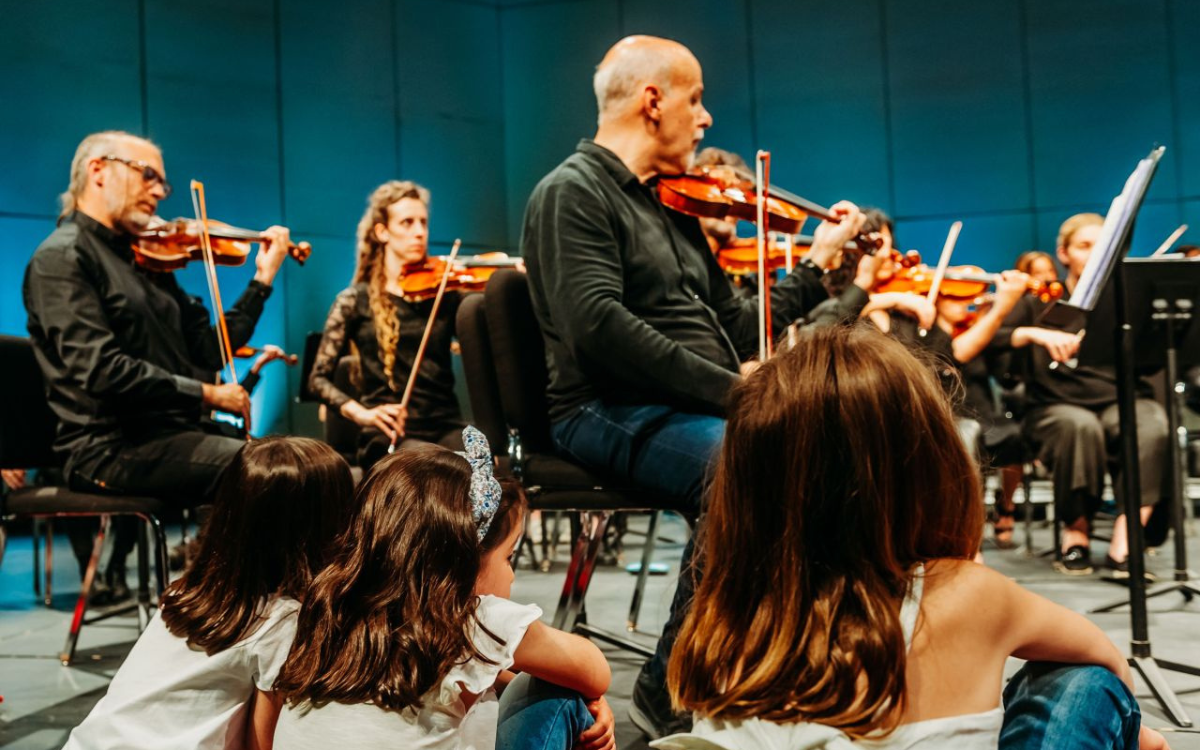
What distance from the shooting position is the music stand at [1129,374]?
1.99 meters

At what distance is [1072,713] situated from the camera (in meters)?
1.06

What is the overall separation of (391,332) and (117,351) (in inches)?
50.3

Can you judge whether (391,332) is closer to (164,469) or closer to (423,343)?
(423,343)

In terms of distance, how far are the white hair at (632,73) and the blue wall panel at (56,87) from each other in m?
4.39

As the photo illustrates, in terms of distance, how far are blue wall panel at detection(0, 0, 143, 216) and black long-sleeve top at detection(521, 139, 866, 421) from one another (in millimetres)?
4465

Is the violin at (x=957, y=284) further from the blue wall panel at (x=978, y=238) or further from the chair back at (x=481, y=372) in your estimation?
the chair back at (x=481, y=372)

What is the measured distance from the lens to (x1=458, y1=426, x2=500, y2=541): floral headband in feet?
4.54

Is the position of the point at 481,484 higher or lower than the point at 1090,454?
higher

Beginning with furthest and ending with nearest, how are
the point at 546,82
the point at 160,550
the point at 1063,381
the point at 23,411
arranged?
the point at 546,82 < the point at 1063,381 < the point at 23,411 < the point at 160,550

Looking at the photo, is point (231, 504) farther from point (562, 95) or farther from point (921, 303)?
point (562, 95)

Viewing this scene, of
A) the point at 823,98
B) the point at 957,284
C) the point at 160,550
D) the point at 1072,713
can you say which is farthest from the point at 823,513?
the point at 823,98

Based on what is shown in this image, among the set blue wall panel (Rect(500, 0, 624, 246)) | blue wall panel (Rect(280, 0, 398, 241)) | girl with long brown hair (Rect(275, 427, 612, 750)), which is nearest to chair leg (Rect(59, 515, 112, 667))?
girl with long brown hair (Rect(275, 427, 612, 750))

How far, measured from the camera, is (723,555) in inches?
43.6

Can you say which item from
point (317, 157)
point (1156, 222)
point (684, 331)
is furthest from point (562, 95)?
point (684, 331)
